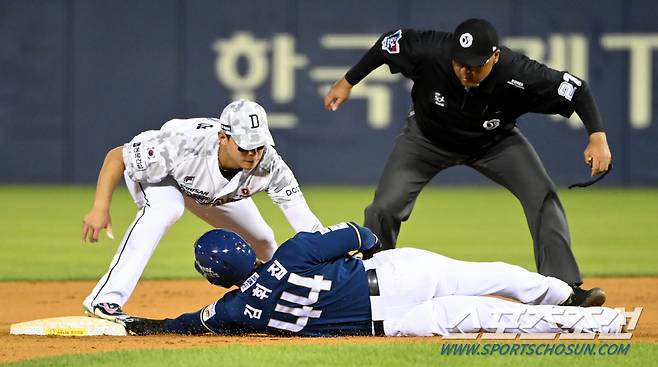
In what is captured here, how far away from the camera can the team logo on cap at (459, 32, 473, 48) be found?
6.55 meters

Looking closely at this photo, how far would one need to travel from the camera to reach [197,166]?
6.30 metres

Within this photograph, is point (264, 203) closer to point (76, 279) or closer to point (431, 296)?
point (76, 279)

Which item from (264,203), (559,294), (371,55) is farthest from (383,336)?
(264,203)

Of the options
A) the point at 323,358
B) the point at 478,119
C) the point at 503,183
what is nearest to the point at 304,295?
the point at 323,358

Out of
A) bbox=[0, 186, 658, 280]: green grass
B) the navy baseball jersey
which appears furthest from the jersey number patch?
bbox=[0, 186, 658, 280]: green grass

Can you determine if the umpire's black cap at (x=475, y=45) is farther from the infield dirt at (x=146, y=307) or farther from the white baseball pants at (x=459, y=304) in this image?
the infield dirt at (x=146, y=307)

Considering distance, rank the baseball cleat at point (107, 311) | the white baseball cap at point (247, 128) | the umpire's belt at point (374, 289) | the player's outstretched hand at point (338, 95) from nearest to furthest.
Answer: the umpire's belt at point (374, 289), the white baseball cap at point (247, 128), the baseball cleat at point (107, 311), the player's outstretched hand at point (338, 95)

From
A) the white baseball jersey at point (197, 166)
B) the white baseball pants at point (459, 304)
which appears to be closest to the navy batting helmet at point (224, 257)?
the white baseball pants at point (459, 304)

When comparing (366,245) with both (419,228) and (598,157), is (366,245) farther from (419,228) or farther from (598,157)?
(419,228)

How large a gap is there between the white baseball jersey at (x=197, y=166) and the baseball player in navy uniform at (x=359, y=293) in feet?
2.16

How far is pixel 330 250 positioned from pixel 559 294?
3.90 ft

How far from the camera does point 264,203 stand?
1535 centimetres

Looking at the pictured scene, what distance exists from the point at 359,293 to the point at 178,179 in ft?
4.12

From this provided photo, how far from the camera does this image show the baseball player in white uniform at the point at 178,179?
5973mm
